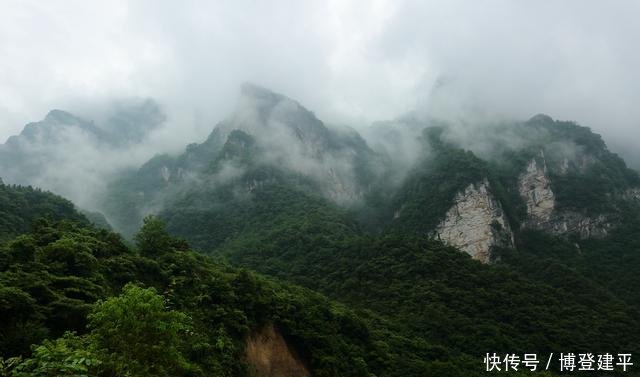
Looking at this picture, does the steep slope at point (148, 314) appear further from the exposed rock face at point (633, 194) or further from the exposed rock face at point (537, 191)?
the exposed rock face at point (633, 194)

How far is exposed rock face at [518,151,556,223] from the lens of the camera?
121 meters

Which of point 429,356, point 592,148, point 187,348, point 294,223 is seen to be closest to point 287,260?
point 294,223

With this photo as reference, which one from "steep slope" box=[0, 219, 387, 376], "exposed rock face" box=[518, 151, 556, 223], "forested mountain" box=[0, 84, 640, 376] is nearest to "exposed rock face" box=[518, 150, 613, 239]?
"exposed rock face" box=[518, 151, 556, 223]

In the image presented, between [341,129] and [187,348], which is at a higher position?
[341,129]

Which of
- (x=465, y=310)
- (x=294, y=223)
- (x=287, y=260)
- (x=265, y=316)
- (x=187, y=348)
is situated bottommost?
(x=187, y=348)

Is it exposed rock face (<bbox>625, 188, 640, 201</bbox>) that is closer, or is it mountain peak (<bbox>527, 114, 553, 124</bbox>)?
exposed rock face (<bbox>625, 188, 640, 201</bbox>)

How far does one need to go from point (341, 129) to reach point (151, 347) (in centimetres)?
→ 16695

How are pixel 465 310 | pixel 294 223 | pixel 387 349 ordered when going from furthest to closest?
1. pixel 294 223
2. pixel 465 310
3. pixel 387 349

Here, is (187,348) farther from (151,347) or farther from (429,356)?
(429,356)

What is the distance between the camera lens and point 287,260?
82.8 m

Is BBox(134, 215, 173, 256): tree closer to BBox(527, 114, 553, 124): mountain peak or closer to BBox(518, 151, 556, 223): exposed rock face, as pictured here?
BBox(518, 151, 556, 223): exposed rock face

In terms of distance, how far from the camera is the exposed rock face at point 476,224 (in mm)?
104000

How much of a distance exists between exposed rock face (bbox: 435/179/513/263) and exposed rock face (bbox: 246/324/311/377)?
234 ft

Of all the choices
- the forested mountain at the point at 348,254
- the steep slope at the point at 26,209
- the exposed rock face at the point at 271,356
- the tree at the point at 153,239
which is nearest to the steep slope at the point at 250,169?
the forested mountain at the point at 348,254
